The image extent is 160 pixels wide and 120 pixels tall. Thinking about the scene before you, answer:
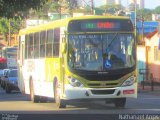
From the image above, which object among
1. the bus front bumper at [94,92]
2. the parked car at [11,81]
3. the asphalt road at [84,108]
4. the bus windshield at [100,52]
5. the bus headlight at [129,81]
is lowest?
the parked car at [11,81]

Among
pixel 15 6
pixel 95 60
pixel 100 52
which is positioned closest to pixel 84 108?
pixel 95 60

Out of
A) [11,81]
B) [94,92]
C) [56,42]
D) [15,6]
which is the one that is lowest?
[11,81]

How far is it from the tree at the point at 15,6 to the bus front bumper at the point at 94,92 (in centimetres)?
722

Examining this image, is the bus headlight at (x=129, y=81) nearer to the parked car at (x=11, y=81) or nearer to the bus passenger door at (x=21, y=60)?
the bus passenger door at (x=21, y=60)

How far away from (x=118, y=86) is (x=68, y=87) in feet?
6.09

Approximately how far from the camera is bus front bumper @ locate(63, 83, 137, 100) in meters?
20.7

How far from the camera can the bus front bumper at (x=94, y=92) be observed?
20.7m

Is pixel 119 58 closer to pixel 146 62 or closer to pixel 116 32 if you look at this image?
pixel 116 32

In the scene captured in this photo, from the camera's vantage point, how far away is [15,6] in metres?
13.4

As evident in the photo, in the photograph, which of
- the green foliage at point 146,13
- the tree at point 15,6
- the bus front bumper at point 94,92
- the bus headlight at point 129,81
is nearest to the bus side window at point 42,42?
the bus front bumper at point 94,92

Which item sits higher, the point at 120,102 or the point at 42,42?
the point at 42,42

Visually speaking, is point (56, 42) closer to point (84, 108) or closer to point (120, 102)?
point (84, 108)

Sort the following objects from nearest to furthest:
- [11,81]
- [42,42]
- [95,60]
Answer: [95,60] → [42,42] → [11,81]

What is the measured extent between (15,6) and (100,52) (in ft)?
26.1
